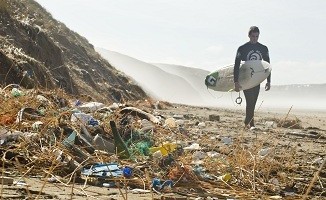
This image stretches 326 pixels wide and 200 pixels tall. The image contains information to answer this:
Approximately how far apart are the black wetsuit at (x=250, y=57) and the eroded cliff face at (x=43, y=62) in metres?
3.24

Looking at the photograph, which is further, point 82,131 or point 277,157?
point 277,157

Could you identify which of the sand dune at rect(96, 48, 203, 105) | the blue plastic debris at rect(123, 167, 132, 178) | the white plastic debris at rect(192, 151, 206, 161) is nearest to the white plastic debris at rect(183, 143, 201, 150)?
the white plastic debris at rect(192, 151, 206, 161)

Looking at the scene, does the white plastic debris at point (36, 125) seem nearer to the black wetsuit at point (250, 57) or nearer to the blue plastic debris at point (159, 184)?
the blue plastic debris at point (159, 184)

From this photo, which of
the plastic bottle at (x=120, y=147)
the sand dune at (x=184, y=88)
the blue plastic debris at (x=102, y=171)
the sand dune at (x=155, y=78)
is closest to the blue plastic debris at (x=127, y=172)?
the blue plastic debris at (x=102, y=171)

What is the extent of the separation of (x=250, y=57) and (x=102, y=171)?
546 centimetres

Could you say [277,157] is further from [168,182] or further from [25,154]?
[25,154]

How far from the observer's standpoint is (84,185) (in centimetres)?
269

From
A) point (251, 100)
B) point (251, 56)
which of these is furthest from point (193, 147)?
point (251, 56)

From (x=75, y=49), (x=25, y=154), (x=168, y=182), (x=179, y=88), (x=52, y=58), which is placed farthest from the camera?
(x=179, y=88)

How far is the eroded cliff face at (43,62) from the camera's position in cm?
879

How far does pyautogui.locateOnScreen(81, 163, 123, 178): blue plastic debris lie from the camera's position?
3025mm

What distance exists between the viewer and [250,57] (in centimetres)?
802

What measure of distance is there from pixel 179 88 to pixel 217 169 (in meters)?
87.1

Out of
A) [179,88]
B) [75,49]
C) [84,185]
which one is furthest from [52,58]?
[179,88]
